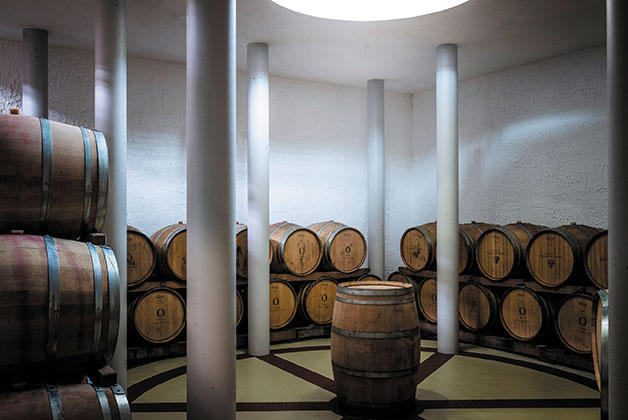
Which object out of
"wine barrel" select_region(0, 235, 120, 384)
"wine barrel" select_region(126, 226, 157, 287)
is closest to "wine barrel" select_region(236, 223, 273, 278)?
"wine barrel" select_region(126, 226, 157, 287)

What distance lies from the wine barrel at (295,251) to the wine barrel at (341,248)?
0.63 feet

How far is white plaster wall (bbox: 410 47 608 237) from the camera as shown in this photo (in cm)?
656

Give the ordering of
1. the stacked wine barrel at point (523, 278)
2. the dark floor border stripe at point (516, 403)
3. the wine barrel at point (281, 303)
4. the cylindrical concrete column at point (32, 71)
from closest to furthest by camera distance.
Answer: the dark floor border stripe at point (516, 403)
the stacked wine barrel at point (523, 278)
the cylindrical concrete column at point (32, 71)
the wine barrel at point (281, 303)

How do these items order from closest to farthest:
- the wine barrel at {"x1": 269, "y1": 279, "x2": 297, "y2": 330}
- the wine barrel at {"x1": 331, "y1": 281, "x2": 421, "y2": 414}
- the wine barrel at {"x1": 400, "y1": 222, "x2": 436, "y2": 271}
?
the wine barrel at {"x1": 331, "y1": 281, "x2": 421, "y2": 414} → the wine barrel at {"x1": 269, "y1": 279, "x2": 297, "y2": 330} → the wine barrel at {"x1": 400, "y1": 222, "x2": 436, "y2": 271}

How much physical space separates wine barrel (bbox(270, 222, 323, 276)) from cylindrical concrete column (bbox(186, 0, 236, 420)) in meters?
3.44

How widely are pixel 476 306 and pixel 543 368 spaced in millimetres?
1213

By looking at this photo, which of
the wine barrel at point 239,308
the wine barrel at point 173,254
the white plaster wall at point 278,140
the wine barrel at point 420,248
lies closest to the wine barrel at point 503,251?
the wine barrel at point 420,248

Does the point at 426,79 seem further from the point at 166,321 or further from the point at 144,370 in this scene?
the point at 144,370

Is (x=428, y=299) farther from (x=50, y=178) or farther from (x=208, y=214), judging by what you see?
(x=50, y=178)

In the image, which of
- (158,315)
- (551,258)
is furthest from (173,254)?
(551,258)

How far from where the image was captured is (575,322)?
212 inches

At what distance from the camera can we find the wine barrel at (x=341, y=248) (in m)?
6.95

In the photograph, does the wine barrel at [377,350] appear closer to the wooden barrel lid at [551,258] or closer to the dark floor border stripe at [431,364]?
the dark floor border stripe at [431,364]

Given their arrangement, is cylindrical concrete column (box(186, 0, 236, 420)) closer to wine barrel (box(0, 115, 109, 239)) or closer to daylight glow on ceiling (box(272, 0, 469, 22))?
wine barrel (box(0, 115, 109, 239))
